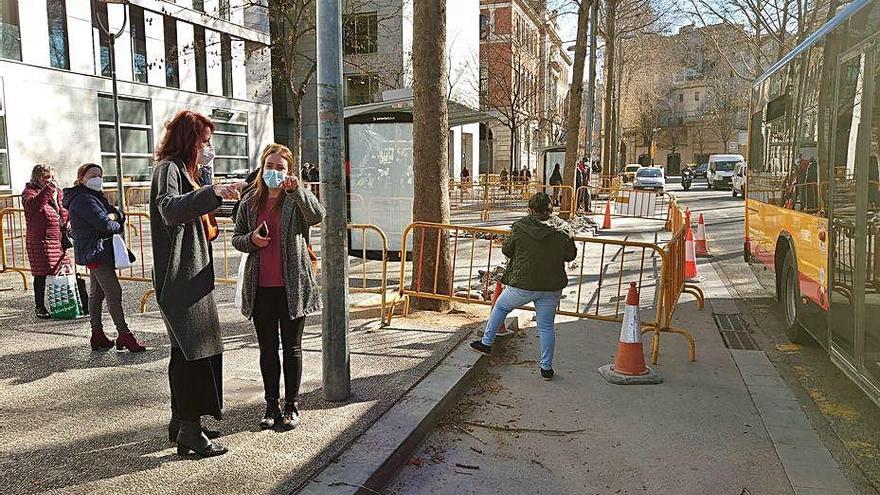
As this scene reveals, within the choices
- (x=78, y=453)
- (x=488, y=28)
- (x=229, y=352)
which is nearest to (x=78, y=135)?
(x=229, y=352)

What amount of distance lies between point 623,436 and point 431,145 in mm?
4023

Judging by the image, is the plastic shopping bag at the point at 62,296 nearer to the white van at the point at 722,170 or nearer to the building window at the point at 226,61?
the building window at the point at 226,61

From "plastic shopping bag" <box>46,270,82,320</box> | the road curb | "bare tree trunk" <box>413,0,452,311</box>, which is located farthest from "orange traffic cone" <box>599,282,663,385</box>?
"plastic shopping bag" <box>46,270,82,320</box>

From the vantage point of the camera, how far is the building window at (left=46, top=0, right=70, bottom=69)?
74.9ft

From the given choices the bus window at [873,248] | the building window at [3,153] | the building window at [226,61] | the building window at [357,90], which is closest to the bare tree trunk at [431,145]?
the bus window at [873,248]

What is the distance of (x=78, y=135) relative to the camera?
939 inches

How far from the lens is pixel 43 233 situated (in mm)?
7449

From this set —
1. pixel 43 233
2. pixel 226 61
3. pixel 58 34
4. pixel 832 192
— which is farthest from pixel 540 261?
pixel 226 61

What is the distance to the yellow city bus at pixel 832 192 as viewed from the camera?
4871 millimetres

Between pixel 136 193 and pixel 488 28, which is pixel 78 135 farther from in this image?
pixel 488 28

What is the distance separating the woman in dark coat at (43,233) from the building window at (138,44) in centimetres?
2085

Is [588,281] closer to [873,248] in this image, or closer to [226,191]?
[873,248]

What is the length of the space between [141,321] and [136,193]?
776 inches

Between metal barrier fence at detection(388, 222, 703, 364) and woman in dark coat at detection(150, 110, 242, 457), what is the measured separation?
3319 millimetres
